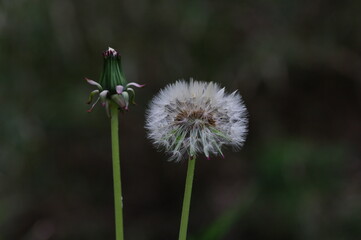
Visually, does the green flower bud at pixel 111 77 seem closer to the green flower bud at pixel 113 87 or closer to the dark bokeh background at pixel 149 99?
the green flower bud at pixel 113 87

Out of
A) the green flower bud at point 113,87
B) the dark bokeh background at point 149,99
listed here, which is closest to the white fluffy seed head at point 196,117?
the green flower bud at point 113,87

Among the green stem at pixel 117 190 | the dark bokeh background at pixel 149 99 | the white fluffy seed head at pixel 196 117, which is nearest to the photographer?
the green stem at pixel 117 190

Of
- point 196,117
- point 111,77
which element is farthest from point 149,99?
point 111,77

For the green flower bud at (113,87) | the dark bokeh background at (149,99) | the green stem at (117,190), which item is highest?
the dark bokeh background at (149,99)

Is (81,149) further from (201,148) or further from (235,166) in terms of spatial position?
(201,148)

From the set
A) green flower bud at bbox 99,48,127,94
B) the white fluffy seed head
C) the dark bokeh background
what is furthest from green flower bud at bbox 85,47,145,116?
the dark bokeh background

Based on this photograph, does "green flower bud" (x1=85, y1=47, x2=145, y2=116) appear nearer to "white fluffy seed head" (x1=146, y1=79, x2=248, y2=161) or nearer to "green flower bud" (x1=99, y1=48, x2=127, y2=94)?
"green flower bud" (x1=99, y1=48, x2=127, y2=94)
